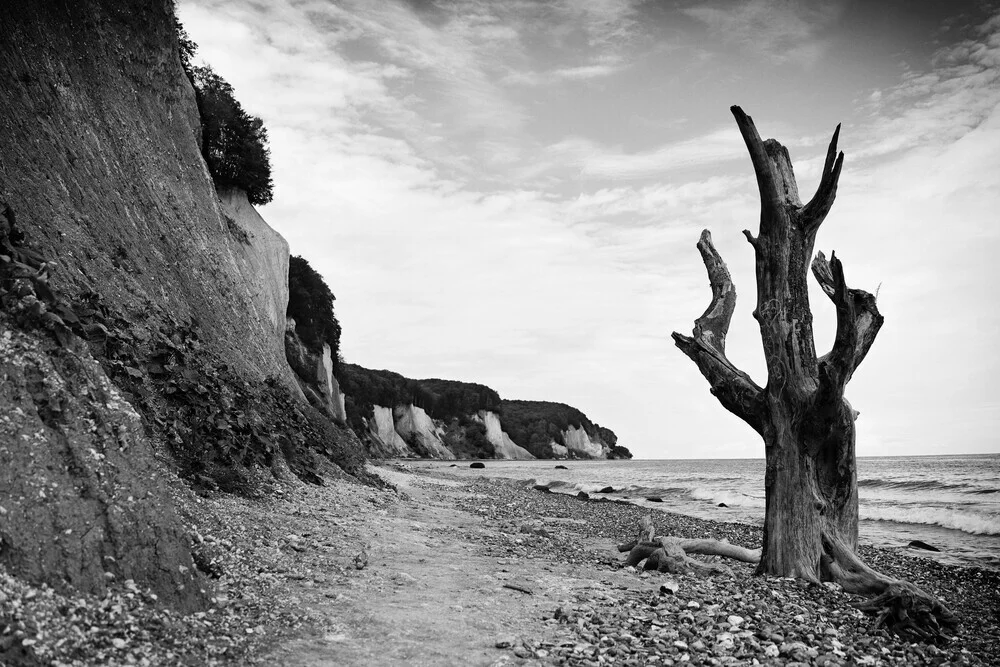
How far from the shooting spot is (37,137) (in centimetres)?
1005

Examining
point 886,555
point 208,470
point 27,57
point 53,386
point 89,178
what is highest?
point 27,57

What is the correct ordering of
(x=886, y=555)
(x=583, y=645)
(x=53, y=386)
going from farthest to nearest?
(x=886, y=555), (x=583, y=645), (x=53, y=386)

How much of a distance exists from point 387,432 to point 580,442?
224 feet

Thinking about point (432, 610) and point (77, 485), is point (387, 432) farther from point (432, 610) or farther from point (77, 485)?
point (77, 485)

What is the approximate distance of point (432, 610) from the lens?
602cm

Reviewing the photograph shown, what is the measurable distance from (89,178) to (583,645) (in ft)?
37.5

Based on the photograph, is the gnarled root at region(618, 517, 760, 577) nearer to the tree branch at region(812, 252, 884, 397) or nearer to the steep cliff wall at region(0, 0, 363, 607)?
the tree branch at region(812, 252, 884, 397)

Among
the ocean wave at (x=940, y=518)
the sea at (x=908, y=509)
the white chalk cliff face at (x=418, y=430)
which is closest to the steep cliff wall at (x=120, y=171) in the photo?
the sea at (x=908, y=509)

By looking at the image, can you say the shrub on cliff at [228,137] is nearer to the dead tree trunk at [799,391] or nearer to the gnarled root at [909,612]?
the dead tree trunk at [799,391]

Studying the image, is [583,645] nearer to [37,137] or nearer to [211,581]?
[211,581]

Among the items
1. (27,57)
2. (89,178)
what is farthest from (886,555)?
(27,57)

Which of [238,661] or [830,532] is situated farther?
[830,532]

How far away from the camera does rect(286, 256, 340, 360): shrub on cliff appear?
126ft

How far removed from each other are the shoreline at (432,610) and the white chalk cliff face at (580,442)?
431 ft
